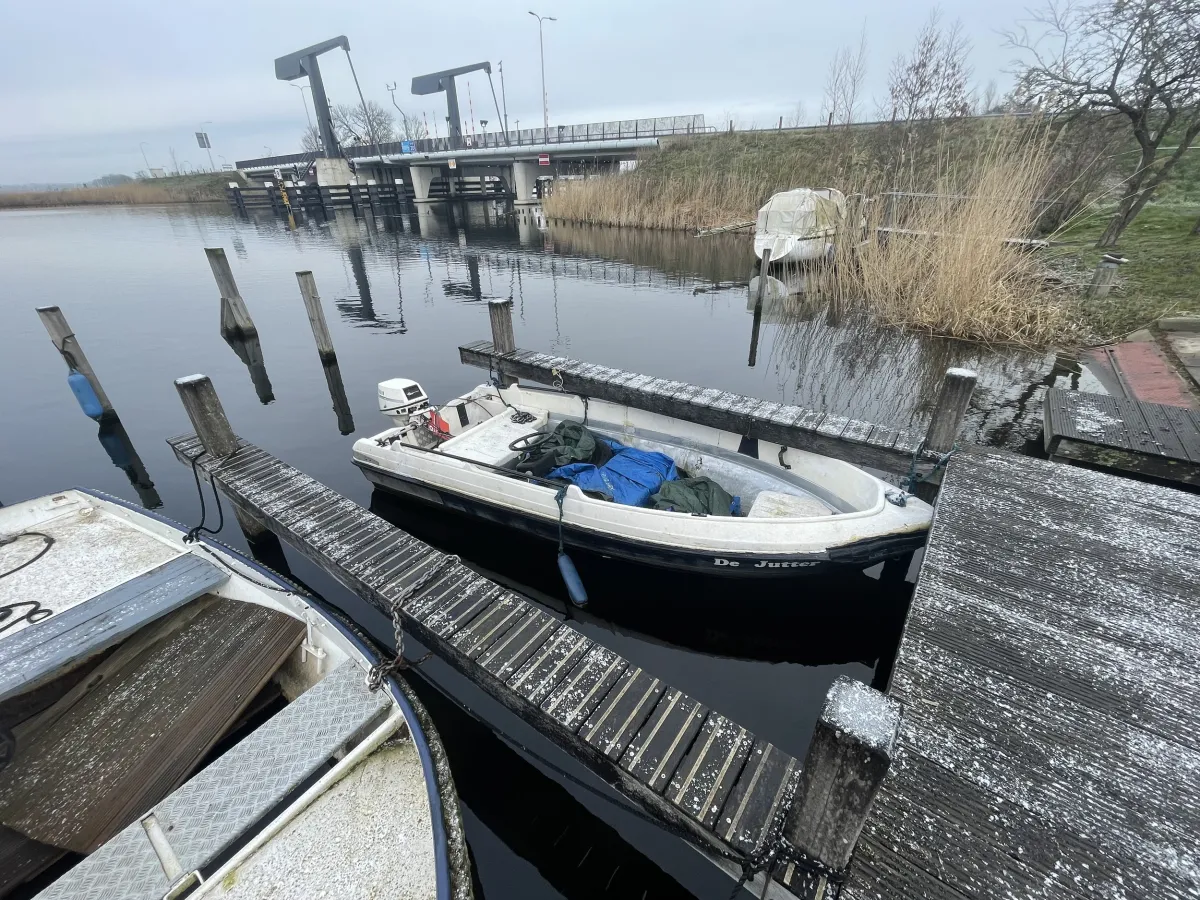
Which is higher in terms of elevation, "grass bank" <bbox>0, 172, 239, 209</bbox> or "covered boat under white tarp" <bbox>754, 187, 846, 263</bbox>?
"grass bank" <bbox>0, 172, 239, 209</bbox>

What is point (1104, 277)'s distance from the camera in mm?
10859

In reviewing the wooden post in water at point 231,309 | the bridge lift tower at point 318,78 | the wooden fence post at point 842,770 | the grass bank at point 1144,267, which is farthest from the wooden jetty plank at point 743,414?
the bridge lift tower at point 318,78

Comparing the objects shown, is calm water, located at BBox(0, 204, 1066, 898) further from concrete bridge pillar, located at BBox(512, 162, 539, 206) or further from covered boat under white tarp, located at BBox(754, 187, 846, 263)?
concrete bridge pillar, located at BBox(512, 162, 539, 206)

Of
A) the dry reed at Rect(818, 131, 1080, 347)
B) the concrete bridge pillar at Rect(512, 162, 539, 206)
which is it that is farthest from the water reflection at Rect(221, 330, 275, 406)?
the concrete bridge pillar at Rect(512, 162, 539, 206)

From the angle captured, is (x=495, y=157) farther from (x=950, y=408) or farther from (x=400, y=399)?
(x=950, y=408)

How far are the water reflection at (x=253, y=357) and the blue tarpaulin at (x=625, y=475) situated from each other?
8.37m

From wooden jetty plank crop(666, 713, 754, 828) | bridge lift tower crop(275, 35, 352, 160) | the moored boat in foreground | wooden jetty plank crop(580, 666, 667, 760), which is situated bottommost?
the moored boat in foreground

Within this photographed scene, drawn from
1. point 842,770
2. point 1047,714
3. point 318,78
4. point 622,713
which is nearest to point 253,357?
point 622,713

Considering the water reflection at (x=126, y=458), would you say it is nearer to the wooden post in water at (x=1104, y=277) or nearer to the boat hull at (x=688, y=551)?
the boat hull at (x=688, y=551)

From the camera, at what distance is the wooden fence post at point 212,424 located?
5.29m

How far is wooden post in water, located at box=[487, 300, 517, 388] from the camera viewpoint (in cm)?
781

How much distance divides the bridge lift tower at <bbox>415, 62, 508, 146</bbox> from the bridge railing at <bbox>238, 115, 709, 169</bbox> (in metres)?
5.13

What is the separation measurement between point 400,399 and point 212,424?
2133 millimetres

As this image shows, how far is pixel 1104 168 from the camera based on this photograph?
41.5 feet
